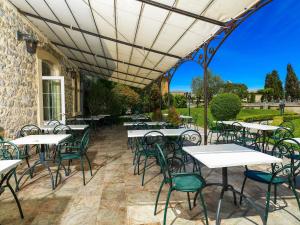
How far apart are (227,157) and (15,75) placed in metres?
4.42

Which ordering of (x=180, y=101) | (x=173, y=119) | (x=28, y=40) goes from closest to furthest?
(x=28, y=40)
(x=173, y=119)
(x=180, y=101)

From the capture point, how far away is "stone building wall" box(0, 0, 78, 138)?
405 cm

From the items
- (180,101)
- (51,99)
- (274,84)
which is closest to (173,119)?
(51,99)

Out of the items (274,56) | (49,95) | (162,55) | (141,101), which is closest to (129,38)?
(162,55)

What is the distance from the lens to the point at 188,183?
2045 mm

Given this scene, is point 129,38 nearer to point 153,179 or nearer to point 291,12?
point 153,179

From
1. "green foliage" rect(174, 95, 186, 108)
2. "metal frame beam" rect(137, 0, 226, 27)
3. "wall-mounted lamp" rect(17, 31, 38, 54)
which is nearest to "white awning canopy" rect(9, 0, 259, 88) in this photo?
"metal frame beam" rect(137, 0, 226, 27)

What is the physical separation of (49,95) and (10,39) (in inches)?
89.2

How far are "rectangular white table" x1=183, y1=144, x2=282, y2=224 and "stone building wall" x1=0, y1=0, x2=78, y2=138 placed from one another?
12.0ft

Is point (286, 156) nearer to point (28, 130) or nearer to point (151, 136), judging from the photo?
point (151, 136)

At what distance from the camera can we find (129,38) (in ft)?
16.5

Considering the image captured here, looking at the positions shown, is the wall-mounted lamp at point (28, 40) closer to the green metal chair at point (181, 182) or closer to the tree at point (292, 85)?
the green metal chair at point (181, 182)

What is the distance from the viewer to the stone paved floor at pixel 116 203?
7.11 ft

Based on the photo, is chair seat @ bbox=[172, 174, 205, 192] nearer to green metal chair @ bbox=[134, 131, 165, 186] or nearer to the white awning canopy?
green metal chair @ bbox=[134, 131, 165, 186]
